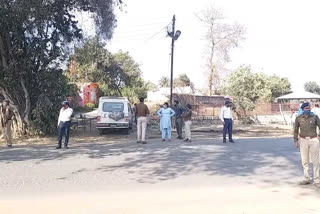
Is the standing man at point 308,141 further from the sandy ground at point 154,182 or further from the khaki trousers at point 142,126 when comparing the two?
the khaki trousers at point 142,126

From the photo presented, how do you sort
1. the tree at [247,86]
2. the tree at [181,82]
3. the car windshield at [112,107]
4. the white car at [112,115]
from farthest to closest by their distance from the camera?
1. the tree at [181,82]
2. the tree at [247,86]
3. the car windshield at [112,107]
4. the white car at [112,115]

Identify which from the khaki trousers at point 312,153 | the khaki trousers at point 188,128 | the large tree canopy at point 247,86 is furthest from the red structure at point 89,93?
the khaki trousers at point 312,153

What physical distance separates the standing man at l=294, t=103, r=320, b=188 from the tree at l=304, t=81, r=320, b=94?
74.9 meters

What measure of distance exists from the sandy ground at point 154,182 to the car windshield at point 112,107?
24.5ft

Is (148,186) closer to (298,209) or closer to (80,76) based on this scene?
(298,209)

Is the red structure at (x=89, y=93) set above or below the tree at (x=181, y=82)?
below

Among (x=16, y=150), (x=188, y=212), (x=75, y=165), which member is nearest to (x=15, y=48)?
(x=16, y=150)

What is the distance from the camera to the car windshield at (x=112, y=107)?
1860 cm

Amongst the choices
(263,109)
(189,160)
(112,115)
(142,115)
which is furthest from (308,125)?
(263,109)

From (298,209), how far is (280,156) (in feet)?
17.3

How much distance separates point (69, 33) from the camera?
17906 millimetres

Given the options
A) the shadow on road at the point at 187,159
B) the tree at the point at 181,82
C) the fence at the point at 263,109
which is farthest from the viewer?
the tree at the point at 181,82

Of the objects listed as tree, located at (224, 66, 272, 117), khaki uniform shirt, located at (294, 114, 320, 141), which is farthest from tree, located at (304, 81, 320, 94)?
khaki uniform shirt, located at (294, 114, 320, 141)

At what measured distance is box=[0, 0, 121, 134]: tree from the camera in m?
16.4
